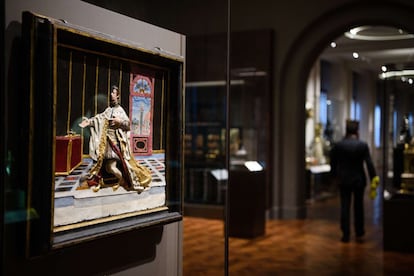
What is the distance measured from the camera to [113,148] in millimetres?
2959

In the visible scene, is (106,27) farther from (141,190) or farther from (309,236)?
(309,236)

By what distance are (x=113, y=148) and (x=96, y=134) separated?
0.16 m

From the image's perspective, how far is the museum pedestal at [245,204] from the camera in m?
7.84

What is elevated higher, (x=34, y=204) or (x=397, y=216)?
(x=34, y=204)

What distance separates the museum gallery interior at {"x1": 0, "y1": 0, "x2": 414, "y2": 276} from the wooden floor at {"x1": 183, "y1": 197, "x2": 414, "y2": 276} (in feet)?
0.11

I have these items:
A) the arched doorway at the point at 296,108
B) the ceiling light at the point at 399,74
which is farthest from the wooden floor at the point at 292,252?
the ceiling light at the point at 399,74

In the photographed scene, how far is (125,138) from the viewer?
3.04m

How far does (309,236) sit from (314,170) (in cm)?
449

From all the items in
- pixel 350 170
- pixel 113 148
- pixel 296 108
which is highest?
pixel 296 108

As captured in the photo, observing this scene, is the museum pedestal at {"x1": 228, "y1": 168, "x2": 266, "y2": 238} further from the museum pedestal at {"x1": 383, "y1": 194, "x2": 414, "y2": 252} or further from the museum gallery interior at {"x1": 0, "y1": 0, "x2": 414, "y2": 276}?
the museum pedestal at {"x1": 383, "y1": 194, "x2": 414, "y2": 252}

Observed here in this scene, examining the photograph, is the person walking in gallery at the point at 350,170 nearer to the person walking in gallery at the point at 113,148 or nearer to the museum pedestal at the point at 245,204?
the museum pedestal at the point at 245,204

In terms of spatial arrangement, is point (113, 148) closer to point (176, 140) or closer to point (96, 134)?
point (96, 134)

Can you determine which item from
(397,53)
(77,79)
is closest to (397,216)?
(397,53)

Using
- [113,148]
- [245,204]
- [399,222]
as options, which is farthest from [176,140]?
[245,204]
